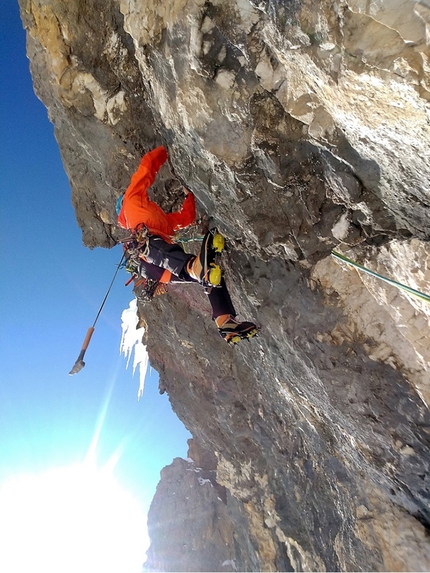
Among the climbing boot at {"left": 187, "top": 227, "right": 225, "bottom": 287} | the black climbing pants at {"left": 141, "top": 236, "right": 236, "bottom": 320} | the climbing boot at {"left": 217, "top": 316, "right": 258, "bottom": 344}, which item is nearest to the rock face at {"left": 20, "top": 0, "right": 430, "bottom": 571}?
the climbing boot at {"left": 187, "top": 227, "right": 225, "bottom": 287}

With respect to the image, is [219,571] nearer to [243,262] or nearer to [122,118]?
[243,262]

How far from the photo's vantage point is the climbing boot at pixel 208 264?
412 centimetres

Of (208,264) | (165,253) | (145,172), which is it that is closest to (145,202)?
(145,172)

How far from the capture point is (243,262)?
516cm

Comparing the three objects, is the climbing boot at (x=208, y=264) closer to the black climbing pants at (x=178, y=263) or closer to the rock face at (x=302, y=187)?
the black climbing pants at (x=178, y=263)

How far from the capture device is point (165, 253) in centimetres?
447

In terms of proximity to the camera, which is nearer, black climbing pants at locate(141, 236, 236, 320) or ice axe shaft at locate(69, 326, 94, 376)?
ice axe shaft at locate(69, 326, 94, 376)

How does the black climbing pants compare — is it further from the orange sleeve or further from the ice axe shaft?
the ice axe shaft

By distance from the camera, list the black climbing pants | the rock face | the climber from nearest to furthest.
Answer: the rock face, the climber, the black climbing pants

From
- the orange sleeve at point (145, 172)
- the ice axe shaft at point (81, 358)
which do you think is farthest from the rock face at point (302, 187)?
the ice axe shaft at point (81, 358)

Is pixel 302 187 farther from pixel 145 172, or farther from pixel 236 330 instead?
pixel 145 172

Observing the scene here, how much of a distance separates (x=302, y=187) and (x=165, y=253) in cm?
178

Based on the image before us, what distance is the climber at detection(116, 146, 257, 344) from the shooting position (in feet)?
14.0

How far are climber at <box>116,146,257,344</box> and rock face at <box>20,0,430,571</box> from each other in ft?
1.62
